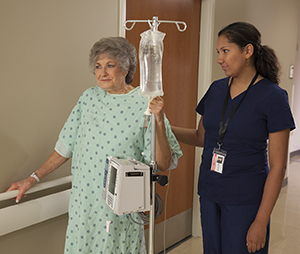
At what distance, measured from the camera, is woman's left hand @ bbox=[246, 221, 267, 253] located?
166 centimetres

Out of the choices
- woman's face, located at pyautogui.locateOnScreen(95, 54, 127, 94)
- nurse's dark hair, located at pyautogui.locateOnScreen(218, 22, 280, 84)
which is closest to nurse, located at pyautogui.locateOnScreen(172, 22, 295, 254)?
nurse's dark hair, located at pyautogui.locateOnScreen(218, 22, 280, 84)

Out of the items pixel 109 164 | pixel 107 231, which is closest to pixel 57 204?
pixel 107 231

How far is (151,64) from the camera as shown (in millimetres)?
1199

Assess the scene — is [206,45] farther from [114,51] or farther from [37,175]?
[37,175]

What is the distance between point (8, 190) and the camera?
175 centimetres

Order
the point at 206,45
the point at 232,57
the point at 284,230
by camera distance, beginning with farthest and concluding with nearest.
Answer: the point at 284,230
the point at 206,45
the point at 232,57

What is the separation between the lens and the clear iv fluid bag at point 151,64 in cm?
120

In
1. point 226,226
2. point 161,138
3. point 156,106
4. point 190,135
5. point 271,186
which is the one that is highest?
point 156,106

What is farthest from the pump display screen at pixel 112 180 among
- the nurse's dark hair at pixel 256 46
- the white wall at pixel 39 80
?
the nurse's dark hair at pixel 256 46

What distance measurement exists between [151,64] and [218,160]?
775mm

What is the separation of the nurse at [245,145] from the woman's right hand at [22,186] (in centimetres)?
88

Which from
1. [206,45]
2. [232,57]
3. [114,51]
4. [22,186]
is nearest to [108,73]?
[114,51]

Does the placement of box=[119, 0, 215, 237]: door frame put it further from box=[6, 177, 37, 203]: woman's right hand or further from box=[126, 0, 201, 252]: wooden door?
box=[6, 177, 37, 203]: woman's right hand

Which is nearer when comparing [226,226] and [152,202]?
[152,202]
